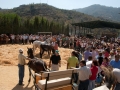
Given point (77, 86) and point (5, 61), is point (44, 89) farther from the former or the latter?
point (5, 61)

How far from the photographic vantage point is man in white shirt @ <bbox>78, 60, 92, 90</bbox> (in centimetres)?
577

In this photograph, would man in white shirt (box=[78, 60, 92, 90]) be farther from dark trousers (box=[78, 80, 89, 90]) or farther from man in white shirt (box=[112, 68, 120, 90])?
man in white shirt (box=[112, 68, 120, 90])

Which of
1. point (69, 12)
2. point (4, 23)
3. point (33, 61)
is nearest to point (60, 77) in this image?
point (33, 61)

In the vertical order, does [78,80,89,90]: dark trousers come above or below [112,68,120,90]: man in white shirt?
below

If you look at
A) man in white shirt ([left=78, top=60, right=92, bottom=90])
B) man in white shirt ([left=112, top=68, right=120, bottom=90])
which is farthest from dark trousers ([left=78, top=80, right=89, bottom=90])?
man in white shirt ([left=112, top=68, right=120, bottom=90])

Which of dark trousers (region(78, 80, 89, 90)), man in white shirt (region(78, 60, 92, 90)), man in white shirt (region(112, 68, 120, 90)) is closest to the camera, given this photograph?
man in white shirt (region(112, 68, 120, 90))

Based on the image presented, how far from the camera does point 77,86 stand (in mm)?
5996

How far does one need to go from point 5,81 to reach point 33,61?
1.83 meters

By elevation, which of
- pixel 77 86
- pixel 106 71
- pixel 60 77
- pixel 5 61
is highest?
pixel 106 71

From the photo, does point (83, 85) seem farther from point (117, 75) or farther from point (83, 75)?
point (117, 75)

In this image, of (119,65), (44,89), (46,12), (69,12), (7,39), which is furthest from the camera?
(69,12)

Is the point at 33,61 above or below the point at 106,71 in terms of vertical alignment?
below

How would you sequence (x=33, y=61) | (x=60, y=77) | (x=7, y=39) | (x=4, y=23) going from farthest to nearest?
(x=4, y=23)
(x=7, y=39)
(x=33, y=61)
(x=60, y=77)

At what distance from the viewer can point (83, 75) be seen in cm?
577
